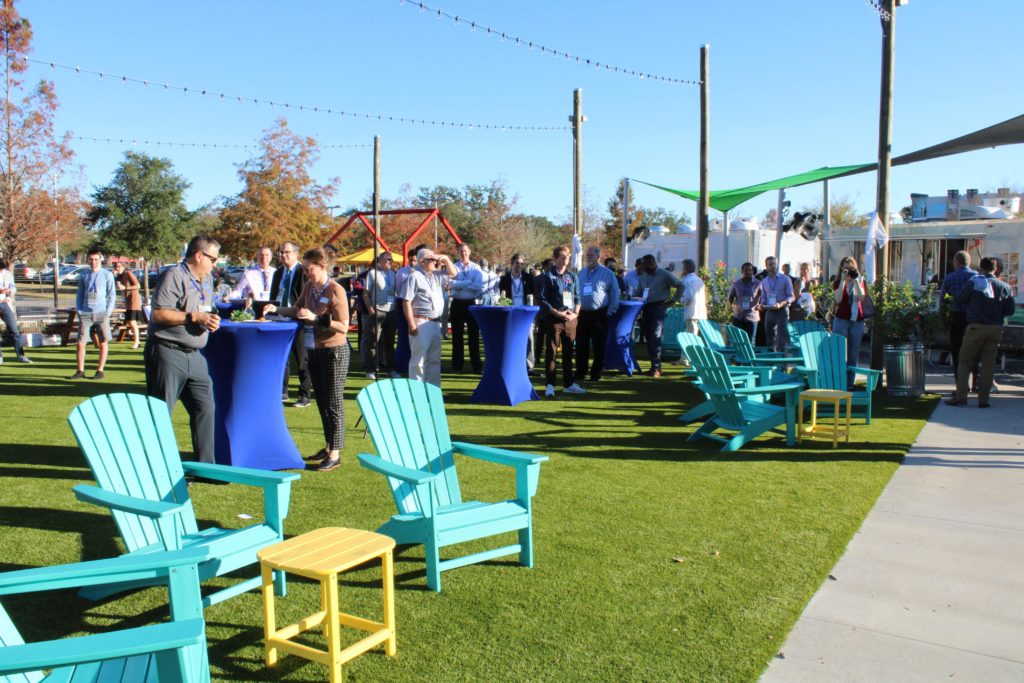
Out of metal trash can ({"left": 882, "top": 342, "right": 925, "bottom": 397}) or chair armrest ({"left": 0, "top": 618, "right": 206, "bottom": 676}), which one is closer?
chair armrest ({"left": 0, "top": 618, "right": 206, "bottom": 676})

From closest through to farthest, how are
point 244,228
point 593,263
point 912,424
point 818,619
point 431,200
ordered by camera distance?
point 818,619 → point 912,424 → point 593,263 → point 244,228 → point 431,200

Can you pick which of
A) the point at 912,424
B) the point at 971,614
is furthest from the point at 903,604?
the point at 912,424

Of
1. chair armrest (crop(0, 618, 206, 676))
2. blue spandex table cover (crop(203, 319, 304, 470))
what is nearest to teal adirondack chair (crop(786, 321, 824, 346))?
blue spandex table cover (crop(203, 319, 304, 470))

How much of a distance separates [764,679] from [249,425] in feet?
13.9

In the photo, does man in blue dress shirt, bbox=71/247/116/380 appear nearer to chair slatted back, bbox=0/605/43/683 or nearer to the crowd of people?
the crowd of people

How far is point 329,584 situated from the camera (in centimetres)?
304

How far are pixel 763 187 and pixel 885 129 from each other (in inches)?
152

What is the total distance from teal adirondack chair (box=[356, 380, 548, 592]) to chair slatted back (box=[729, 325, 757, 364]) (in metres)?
5.49

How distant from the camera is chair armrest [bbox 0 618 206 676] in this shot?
194cm

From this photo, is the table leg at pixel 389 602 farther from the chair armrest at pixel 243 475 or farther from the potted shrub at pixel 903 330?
the potted shrub at pixel 903 330

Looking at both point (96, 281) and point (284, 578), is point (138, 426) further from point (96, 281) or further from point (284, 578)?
point (96, 281)

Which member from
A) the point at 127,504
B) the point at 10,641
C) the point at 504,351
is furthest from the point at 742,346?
the point at 10,641

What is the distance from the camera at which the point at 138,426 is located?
4.06m

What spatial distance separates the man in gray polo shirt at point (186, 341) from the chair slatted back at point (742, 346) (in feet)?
18.9
